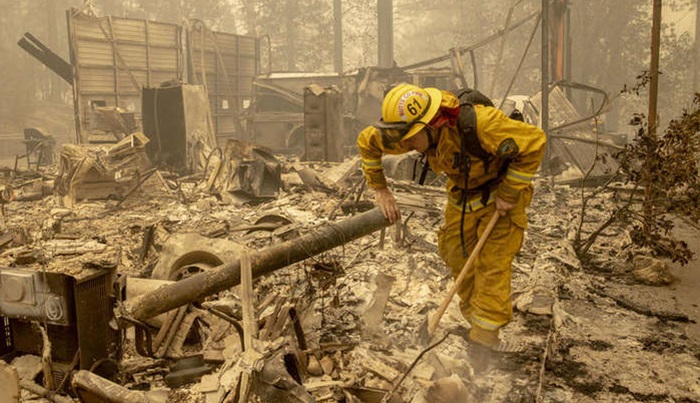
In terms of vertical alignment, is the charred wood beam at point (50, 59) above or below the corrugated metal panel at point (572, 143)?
above

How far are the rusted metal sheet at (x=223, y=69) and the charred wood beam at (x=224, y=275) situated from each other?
1739cm

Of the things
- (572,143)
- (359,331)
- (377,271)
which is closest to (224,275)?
(359,331)

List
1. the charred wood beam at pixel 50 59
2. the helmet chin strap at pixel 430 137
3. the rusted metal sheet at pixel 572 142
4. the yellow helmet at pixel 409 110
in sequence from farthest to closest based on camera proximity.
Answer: the charred wood beam at pixel 50 59 → the rusted metal sheet at pixel 572 142 → the helmet chin strap at pixel 430 137 → the yellow helmet at pixel 409 110

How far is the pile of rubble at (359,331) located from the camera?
3182mm

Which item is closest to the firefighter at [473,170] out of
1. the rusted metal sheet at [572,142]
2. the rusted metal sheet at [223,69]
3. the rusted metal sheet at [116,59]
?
the rusted metal sheet at [572,142]

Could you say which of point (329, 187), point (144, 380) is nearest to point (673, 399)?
point (144, 380)

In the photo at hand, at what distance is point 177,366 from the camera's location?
3.55 meters

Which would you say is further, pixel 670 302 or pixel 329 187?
pixel 329 187

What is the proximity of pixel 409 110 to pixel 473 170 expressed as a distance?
1.98 ft

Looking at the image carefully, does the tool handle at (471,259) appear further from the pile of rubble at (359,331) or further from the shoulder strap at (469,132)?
the shoulder strap at (469,132)

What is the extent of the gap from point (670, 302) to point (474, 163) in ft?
8.26

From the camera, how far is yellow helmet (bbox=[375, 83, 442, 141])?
3352mm

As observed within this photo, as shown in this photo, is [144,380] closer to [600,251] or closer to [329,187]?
[600,251]

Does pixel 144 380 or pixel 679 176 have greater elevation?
pixel 679 176
